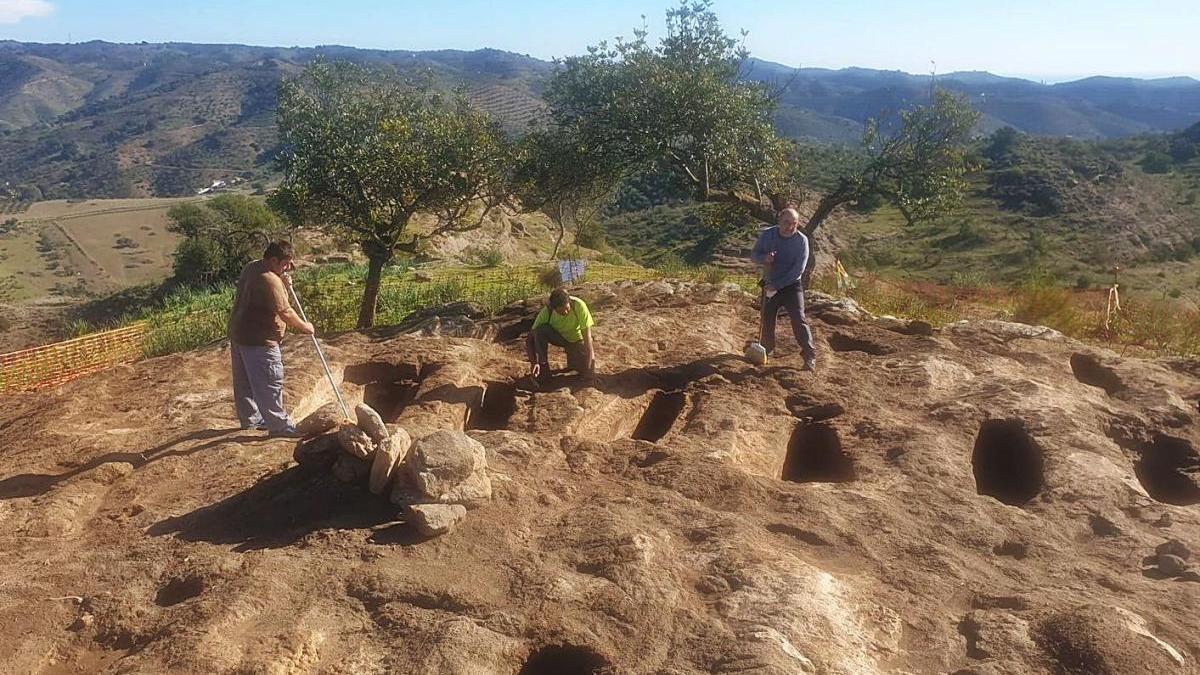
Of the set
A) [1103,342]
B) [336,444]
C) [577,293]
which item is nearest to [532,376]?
[336,444]

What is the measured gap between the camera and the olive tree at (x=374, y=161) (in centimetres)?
1195

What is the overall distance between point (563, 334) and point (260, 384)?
306 centimetres

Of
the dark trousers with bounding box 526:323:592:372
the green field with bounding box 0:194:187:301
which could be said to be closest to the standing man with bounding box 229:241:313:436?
the dark trousers with bounding box 526:323:592:372

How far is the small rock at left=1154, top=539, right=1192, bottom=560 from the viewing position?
5.18 m

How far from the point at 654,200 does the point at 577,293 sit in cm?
5546

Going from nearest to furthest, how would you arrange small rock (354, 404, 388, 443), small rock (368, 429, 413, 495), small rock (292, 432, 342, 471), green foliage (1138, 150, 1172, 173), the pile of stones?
the pile of stones
small rock (368, 429, 413, 495)
small rock (354, 404, 388, 443)
small rock (292, 432, 342, 471)
green foliage (1138, 150, 1172, 173)

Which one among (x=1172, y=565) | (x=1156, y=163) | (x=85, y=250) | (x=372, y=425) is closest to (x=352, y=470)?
(x=372, y=425)

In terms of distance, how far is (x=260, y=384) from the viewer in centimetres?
673

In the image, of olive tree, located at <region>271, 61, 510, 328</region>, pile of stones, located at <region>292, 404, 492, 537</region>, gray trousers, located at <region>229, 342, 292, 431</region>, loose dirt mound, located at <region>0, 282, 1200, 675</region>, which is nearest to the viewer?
loose dirt mound, located at <region>0, 282, 1200, 675</region>

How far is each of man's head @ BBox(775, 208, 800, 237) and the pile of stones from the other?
4.49 m

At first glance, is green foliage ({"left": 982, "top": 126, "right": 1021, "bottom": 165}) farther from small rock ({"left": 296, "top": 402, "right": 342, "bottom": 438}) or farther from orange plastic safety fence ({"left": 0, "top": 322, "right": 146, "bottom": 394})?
small rock ({"left": 296, "top": 402, "right": 342, "bottom": 438})

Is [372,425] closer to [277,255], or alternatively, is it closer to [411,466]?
[411,466]

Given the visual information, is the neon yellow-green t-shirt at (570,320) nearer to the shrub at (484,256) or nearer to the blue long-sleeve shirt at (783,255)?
the blue long-sleeve shirt at (783,255)

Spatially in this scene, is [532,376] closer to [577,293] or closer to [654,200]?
[577,293]
